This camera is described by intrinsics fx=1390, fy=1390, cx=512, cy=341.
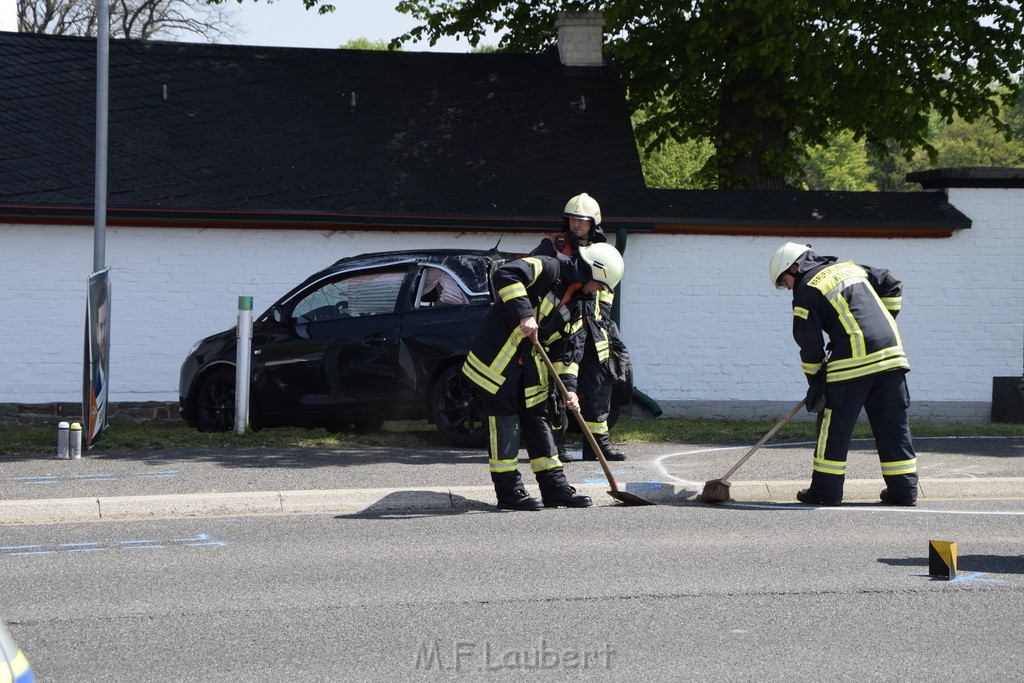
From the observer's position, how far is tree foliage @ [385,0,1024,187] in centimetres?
1812

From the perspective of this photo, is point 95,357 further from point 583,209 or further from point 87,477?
point 583,209

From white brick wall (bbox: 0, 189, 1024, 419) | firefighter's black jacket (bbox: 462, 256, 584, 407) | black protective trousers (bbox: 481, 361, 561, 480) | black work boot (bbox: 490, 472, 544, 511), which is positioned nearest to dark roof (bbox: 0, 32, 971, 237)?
white brick wall (bbox: 0, 189, 1024, 419)

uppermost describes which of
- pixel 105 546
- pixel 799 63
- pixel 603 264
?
pixel 799 63

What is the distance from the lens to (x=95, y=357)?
1165cm

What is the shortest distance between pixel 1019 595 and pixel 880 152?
51.8 feet

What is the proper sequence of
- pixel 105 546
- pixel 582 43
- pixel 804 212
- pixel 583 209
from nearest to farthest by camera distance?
pixel 105 546 < pixel 583 209 < pixel 804 212 < pixel 582 43

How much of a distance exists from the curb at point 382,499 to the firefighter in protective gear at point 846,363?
0.51m

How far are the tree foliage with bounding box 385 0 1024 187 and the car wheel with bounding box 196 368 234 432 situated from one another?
8.40 metres

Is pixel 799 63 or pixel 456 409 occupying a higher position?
pixel 799 63

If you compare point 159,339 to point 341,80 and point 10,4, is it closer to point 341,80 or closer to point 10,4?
point 341,80

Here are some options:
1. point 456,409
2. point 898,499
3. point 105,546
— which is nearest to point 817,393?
point 898,499

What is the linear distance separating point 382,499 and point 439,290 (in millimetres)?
2989

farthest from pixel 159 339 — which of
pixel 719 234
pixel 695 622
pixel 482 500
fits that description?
pixel 695 622

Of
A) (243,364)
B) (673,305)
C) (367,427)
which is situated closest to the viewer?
(243,364)
